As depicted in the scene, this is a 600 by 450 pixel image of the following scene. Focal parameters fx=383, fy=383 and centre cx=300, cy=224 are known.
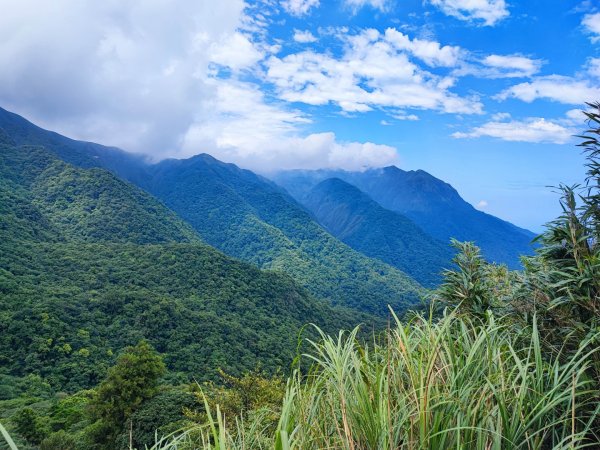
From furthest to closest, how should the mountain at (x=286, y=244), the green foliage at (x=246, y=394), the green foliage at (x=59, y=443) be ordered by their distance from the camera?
the mountain at (x=286, y=244), the green foliage at (x=59, y=443), the green foliage at (x=246, y=394)

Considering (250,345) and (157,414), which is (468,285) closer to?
(157,414)

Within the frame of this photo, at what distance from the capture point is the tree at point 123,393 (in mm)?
19172

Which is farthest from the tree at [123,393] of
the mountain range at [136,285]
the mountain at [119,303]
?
the mountain range at [136,285]

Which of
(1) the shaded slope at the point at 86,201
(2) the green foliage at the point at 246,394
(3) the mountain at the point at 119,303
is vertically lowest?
(3) the mountain at the point at 119,303

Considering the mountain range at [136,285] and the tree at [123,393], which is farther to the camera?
the mountain range at [136,285]

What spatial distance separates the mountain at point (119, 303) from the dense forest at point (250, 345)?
25 centimetres

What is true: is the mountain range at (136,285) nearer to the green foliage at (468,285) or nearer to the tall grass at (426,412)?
the green foliage at (468,285)

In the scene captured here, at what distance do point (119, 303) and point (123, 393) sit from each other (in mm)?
32629

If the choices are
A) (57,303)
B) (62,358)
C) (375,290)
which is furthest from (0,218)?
(375,290)

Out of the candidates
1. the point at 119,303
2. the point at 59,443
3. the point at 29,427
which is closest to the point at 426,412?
the point at 59,443

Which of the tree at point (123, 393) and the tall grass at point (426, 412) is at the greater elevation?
the tall grass at point (426, 412)

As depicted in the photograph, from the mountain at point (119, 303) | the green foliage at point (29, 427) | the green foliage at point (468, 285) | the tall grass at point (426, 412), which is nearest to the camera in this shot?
the tall grass at point (426, 412)

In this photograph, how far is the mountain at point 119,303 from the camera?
37.9 metres

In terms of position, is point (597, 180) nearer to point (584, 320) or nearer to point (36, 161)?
point (584, 320)
